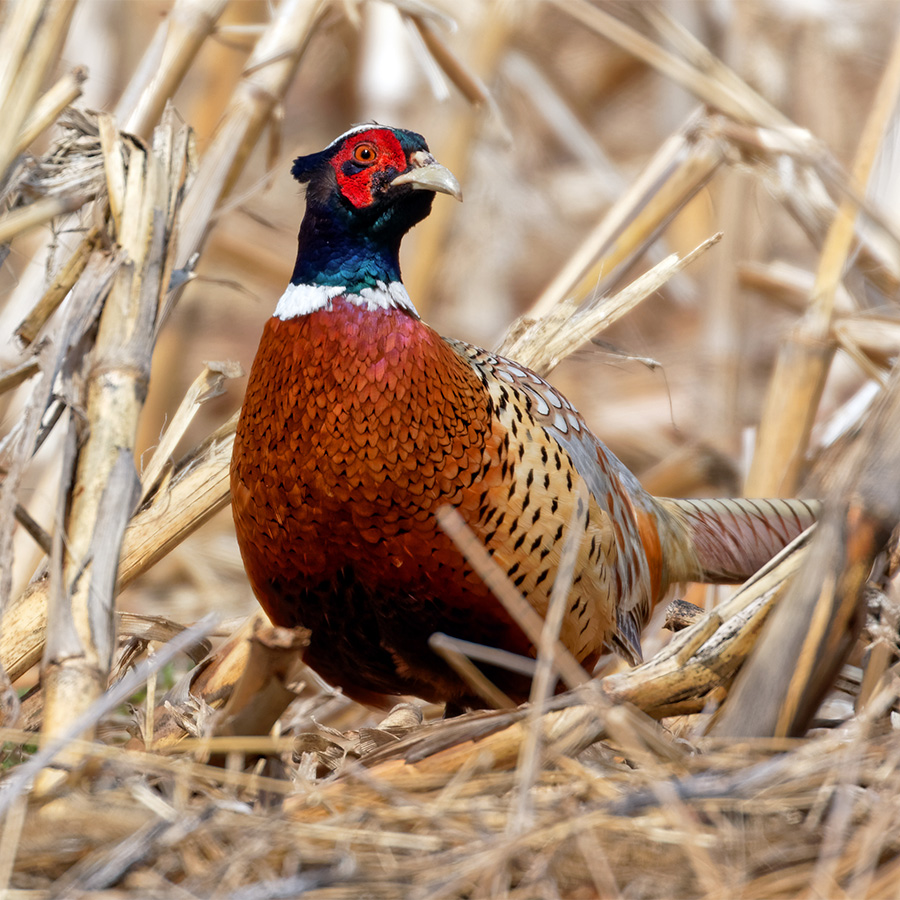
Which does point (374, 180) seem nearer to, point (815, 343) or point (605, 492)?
point (605, 492)

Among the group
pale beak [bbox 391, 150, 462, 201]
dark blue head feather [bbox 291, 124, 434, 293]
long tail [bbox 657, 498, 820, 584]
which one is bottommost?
long tail [bbox 657, 498, 820, 584]

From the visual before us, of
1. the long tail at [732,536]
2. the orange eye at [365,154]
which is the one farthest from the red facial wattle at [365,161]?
the long tail at [732,536]

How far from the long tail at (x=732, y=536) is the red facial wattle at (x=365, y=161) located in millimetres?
1241

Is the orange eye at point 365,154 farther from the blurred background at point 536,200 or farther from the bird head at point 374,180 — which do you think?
the blurred background at point 536,200

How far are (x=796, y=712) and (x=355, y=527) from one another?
3.11 feet

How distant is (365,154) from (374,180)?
0.07m

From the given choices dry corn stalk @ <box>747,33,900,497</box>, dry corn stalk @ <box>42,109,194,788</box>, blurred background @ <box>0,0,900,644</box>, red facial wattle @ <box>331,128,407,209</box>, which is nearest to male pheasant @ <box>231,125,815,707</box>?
red facial wattle @ <box>331,128,407,209</box>

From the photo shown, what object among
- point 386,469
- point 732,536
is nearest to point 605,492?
point 732,536

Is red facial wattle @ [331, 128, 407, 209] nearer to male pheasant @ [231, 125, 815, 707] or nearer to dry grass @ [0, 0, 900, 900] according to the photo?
male pheasant @ [231, 125, 815, 707]

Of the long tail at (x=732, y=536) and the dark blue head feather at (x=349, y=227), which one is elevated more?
the dark blue head feather at (x=349, y=227)

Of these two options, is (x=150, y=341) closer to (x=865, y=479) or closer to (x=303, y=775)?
(x=303, y=775)

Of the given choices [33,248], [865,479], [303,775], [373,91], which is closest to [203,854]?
[303,775]

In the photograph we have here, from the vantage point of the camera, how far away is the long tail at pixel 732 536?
2.95m

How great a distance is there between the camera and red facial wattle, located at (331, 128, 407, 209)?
7.91ft
